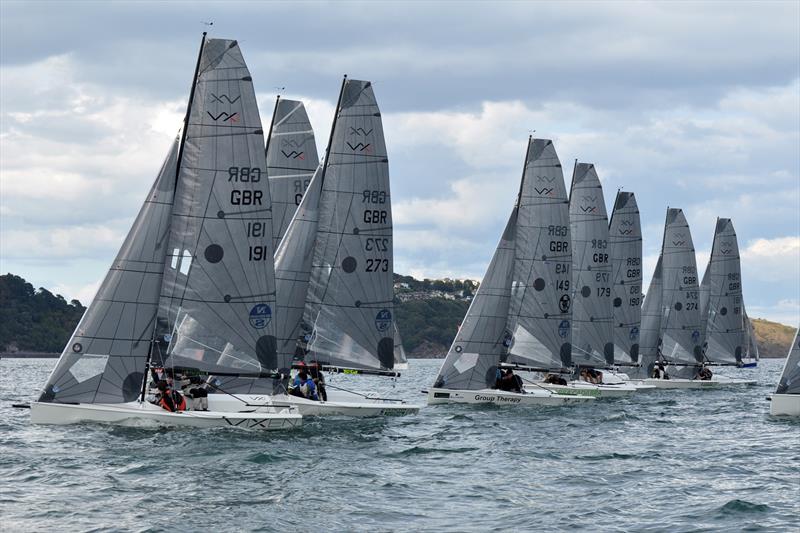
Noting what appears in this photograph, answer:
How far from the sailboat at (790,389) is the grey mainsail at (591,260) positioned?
16493 mm

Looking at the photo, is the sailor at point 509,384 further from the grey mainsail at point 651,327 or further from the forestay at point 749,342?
the forestay at point 749,342

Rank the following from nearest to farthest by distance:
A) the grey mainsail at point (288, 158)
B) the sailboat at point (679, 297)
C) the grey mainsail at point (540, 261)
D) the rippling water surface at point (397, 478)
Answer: the rippling water surface at point (397, 478), the grey mainsail at point (288, 158), the grey mainsail at point (540, 261), the sailboat at point (679, 297)

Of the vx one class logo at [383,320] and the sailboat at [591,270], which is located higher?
the sailboat at [591,270]

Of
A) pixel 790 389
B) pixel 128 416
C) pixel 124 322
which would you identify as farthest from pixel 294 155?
pixel 790 389

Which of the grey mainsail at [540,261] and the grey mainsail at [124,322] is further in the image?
the grey mainsail at [540,261]

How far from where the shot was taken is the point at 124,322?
1177 inches

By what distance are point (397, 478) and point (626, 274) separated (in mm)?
39271

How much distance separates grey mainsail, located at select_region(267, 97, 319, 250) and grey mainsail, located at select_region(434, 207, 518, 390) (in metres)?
7.44

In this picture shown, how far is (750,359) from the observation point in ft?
269

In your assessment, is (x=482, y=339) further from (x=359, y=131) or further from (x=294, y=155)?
(x=294, y=155)

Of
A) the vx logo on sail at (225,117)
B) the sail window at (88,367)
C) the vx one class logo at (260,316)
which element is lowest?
the sail window at (88,367)

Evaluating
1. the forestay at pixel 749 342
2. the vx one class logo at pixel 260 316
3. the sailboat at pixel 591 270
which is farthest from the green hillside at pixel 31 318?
the vx one class logo at pixel 260 316

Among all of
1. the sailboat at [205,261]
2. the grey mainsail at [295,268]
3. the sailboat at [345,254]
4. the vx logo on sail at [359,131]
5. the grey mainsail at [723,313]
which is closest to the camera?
the sailboat at [205,261]

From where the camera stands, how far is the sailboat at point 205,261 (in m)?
30.0
